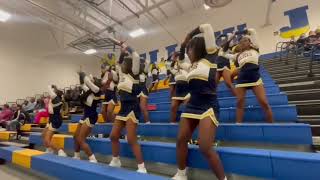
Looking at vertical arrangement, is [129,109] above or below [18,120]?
above

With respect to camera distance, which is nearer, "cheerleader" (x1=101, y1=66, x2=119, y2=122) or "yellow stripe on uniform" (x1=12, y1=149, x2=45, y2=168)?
"yellow stripe on uniform" (x1=12, y1=149, x2=45, y2=168)

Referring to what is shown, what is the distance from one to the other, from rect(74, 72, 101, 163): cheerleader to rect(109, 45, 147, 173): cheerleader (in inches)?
25.3

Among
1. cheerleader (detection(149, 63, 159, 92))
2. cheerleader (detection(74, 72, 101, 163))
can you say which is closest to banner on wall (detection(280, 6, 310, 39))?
cheerleader (detection(149, 63, 159, 92))

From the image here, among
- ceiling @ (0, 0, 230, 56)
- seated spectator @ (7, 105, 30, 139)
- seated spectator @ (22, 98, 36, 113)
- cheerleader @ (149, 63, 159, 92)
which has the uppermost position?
ceiling @ (0, 0, 230, 56)

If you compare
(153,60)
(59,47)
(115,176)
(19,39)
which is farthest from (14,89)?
(115,176)

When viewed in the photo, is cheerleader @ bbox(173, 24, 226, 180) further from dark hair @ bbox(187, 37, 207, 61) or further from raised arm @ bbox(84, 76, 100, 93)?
raised arm @ bbox(84, 76, 100, 93)

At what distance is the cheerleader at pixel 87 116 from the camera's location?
10.5ft

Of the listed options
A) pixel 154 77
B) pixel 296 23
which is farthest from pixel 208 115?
pixel 296 23

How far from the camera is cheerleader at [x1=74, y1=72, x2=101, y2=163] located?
10.5 ft

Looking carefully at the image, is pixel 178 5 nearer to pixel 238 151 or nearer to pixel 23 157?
pixel 23 157

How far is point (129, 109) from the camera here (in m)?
2.65

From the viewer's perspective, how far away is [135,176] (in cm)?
209

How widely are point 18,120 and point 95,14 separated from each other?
251 inches

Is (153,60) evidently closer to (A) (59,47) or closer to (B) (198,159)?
(A) (59,47)
